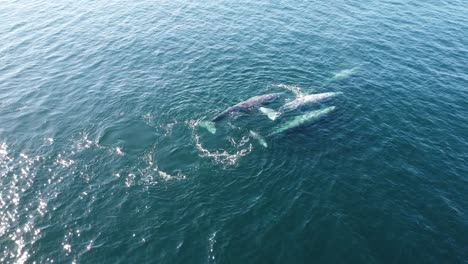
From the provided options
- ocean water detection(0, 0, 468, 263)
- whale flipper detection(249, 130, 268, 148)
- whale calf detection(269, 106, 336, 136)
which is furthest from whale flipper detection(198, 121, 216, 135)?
whale calf detection(269, 106, 336, 136)

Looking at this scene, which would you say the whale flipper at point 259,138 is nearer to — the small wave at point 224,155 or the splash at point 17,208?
the small wave at point 224,155

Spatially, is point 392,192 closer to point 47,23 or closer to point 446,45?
point 446,45

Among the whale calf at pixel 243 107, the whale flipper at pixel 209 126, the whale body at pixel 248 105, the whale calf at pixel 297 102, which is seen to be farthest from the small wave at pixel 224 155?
the whale calf at pixel 297 102

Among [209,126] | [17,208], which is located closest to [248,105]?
[209,126]

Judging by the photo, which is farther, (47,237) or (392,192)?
(392,192)

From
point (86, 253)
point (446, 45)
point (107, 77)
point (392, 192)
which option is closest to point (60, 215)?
point (86, 253)

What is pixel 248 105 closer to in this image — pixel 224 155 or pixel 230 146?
pixel 230 146

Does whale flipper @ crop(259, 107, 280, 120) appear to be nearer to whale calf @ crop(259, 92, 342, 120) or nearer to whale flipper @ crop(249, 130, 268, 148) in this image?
whale calf @ crop(259, 92, 342, 120)
